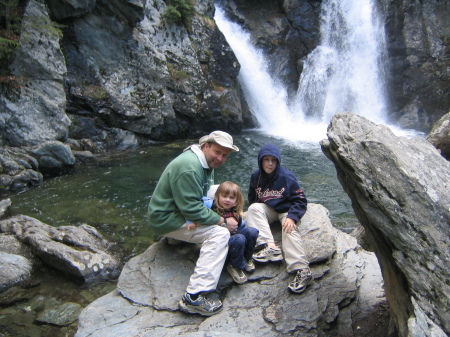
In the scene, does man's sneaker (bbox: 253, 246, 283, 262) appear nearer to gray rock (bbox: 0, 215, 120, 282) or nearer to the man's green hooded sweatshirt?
the man's green hooded sweatshirt

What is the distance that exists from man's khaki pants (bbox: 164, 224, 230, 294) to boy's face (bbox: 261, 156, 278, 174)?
3.61 feet

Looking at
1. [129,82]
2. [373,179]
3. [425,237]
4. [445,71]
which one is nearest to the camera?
[425,237]

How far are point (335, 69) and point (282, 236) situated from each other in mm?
23030

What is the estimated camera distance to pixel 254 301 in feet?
13.6

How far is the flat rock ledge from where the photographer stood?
12.4 ft

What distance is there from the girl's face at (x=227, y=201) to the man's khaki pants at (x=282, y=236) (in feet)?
1.73

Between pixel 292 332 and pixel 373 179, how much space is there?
1.71 m

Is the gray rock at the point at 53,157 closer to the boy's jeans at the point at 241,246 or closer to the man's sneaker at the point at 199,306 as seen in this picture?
the boy's jeans at the point at 241,246

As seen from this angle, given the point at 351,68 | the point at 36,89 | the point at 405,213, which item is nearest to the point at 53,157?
the point at 36,89

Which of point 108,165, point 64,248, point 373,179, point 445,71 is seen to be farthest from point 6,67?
point 445,71

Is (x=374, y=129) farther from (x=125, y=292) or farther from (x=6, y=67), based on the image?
(x=6, y=67)

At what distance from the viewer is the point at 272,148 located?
16.1 feet

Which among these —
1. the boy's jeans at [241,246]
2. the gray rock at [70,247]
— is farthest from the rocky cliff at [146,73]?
the boy's jeans at [241,246]

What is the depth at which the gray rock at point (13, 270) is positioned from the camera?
18.4 feet
